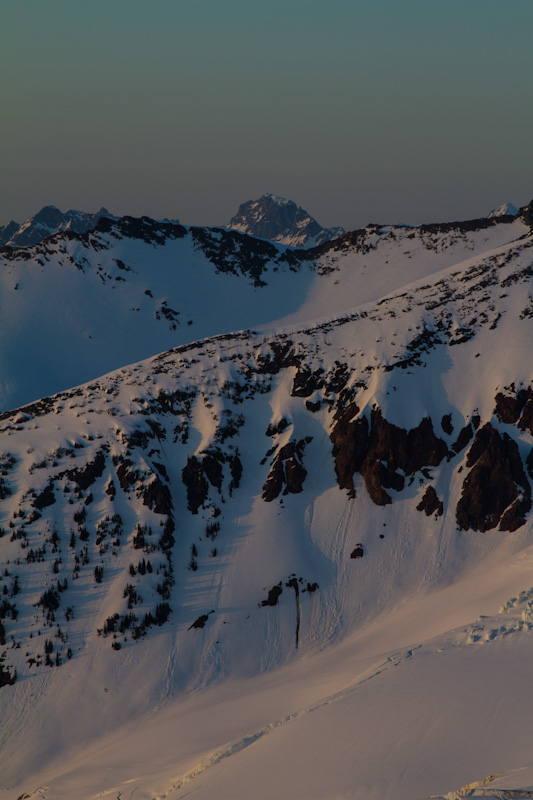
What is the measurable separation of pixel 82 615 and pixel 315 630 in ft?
87.4

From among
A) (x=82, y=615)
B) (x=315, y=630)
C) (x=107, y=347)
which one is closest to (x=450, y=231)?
(x=107, y=347)

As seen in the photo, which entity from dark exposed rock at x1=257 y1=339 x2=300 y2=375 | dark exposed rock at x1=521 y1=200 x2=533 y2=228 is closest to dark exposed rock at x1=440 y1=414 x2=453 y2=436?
dark exposed rock at x1=257 y1=339 x2=300 y2=375

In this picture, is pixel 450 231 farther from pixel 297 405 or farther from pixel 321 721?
pixel 321 721

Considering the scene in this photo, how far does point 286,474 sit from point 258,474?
4222mm

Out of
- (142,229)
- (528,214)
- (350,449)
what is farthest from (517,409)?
(142,229)

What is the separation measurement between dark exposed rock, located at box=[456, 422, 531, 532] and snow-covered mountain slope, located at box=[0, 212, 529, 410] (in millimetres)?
77238

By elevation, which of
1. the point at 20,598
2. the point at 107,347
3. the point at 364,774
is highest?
the point at 107,347

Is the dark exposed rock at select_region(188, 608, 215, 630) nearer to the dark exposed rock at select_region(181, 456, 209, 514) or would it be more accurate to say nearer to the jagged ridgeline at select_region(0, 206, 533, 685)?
the jagged ridgeline at select_region(0, 206, 533, 685)

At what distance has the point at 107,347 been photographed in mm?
148000

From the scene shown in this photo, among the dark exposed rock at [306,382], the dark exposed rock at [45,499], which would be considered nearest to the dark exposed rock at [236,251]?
the dark exposed rock at [306,382]

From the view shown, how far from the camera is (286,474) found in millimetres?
85062

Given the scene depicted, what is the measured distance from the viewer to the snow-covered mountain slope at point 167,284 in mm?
146375

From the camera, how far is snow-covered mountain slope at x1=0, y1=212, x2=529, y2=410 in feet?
480

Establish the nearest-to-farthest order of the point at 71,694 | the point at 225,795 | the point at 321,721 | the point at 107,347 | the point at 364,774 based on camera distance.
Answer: the point at 364,774
the point at 225,795
the point at 321,721
the point at 71,694
the point at 107,347
